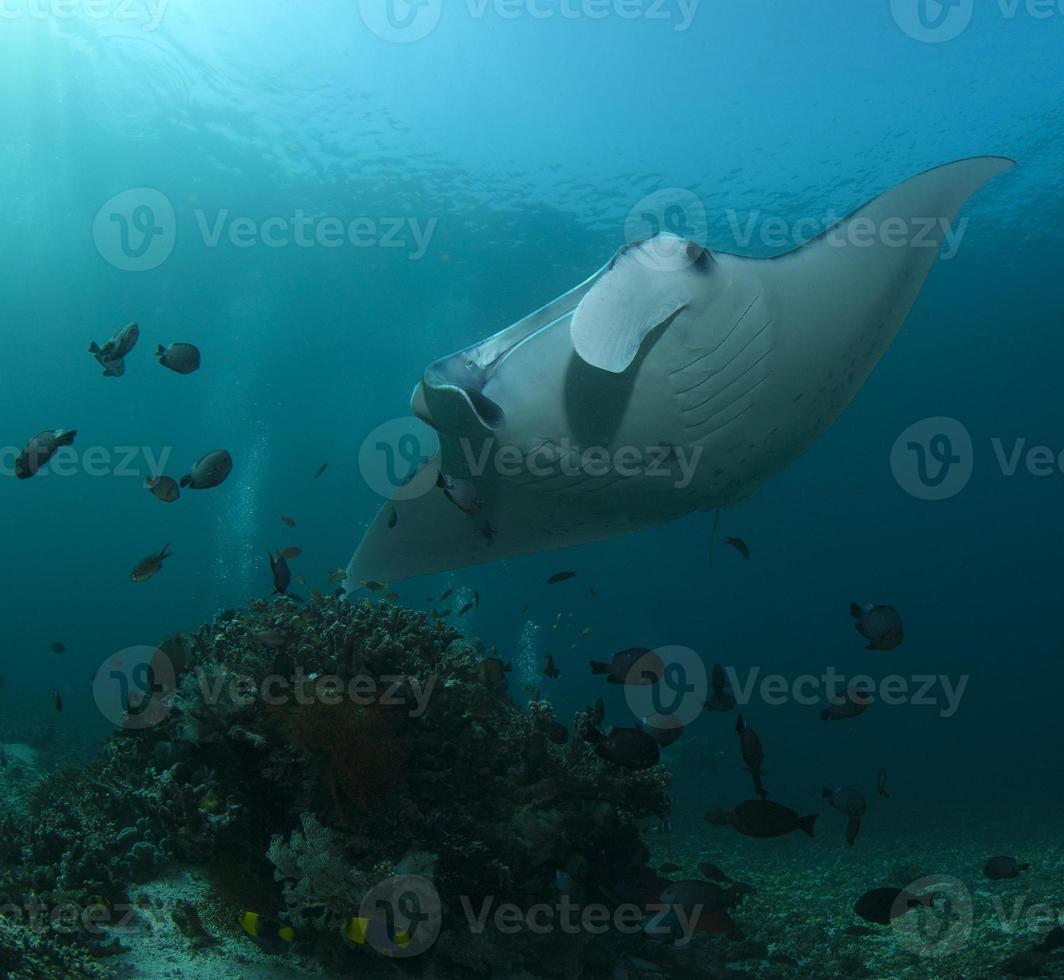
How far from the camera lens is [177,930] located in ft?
11.3

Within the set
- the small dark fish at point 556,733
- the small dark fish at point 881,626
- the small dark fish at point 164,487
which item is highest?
the small dark fish at point 164,487

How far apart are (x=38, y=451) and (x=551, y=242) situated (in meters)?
22.8

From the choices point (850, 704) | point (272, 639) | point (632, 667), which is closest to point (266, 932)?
point (272, 639)

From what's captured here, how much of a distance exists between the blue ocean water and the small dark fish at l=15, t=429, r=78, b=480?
41.8 feet

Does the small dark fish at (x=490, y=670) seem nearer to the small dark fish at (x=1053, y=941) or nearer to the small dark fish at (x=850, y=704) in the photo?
the small dark fish at (x=850, y=704)

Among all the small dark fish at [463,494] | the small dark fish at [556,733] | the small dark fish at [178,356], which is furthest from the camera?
the small dark fish at [178,356]

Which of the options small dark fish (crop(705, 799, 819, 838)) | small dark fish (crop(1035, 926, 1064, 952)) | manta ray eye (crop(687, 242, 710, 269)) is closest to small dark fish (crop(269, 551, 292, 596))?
small dark fish (crop(705, 799, 819, 838))

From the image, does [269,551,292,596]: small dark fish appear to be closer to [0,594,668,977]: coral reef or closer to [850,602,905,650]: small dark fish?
[0,594,668,977]: coral reef

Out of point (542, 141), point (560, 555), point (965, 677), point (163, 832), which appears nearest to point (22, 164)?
point (542, 141)

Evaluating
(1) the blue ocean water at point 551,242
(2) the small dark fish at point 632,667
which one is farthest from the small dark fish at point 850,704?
(1) the blue ocean water at point 551,242

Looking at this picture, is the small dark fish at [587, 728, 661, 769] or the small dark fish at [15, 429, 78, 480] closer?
the small dark fish at [587, 728, 661, 769]

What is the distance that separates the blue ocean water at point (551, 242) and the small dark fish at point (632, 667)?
15275 millimetres

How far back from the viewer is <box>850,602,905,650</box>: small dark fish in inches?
207

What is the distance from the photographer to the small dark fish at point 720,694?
538cm
